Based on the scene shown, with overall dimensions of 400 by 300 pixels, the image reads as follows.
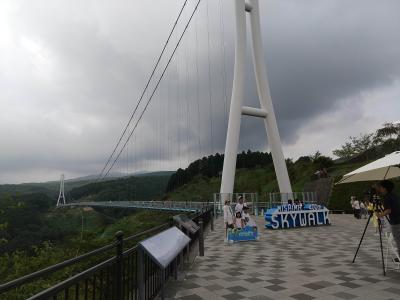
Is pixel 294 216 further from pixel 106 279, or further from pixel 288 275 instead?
pixel 106 279

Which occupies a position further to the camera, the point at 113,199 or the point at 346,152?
the point at 113,199

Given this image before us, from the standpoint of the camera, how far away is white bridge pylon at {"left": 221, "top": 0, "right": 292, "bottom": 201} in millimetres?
23828

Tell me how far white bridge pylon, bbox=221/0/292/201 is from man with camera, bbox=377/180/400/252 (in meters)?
18.0

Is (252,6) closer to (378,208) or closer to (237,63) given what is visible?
(237,63)

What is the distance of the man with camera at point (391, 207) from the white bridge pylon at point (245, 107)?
18.0 meters

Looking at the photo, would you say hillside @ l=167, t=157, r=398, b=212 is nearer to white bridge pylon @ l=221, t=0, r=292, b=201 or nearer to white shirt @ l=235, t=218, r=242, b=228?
white bridge pylon @ l=221, t=0, r=292, b=201

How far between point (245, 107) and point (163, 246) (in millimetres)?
22052

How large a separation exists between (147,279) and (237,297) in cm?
129

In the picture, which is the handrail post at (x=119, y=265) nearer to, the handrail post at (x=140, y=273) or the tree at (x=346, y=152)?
the handrail post at (x=140, y=273)

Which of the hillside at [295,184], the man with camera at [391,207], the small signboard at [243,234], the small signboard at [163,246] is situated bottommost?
the small signboard at [243,234]

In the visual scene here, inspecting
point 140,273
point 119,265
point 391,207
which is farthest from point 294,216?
point 119,265

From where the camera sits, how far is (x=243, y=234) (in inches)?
424

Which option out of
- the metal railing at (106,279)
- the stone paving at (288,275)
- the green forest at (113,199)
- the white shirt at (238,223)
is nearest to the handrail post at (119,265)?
the metal railing at (106,279)

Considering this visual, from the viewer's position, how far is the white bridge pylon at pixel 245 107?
78.2 ft
